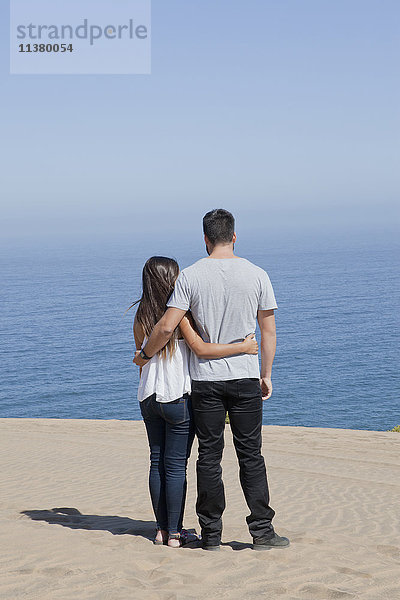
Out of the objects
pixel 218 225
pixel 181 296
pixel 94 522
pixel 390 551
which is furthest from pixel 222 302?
pixel 94 522

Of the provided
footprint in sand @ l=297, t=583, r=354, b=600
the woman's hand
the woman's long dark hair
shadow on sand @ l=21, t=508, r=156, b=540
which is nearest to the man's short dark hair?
the woman's long dark hair

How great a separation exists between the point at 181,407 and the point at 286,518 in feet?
12.7

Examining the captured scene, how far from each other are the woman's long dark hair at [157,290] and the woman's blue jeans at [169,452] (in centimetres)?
41

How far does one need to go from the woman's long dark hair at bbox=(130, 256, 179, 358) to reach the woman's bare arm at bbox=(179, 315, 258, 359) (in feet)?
0.45

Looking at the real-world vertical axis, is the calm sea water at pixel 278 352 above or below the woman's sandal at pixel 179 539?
below

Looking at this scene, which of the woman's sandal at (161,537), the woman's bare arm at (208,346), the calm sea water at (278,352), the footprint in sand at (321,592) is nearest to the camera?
the footprint in sand at (321,592)

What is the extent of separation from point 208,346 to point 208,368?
0.54 feet

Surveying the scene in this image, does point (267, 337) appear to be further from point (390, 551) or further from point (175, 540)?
point (390, 551)

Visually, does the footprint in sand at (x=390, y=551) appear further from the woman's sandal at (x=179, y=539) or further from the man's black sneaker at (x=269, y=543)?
the woman's sandal at (x=179, y=539)

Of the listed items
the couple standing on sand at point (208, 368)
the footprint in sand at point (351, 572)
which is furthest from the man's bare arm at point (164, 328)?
the footprint in sand at point (351, 572)

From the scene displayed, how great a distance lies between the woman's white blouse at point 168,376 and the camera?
184 inches

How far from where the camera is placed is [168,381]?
4.68 metres

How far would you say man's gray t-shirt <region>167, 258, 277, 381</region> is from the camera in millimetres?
4531

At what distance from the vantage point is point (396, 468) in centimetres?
1221
